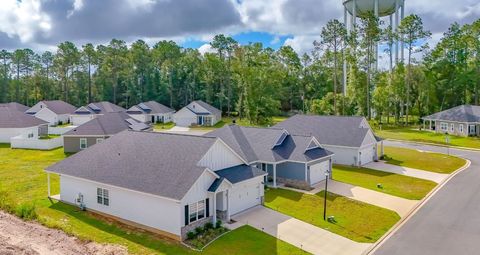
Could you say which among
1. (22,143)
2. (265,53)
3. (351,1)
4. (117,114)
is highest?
(351,1)

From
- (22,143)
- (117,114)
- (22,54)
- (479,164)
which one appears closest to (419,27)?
(479,164)

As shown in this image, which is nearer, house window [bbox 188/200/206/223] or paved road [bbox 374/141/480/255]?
paved road [bbox 374/141/480/255]

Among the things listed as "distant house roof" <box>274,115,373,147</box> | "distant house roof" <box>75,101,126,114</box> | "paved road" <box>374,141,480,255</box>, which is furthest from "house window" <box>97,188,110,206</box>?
"distant house roof" <box>75,101,126,114</box>

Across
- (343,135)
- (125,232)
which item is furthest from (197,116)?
(125,232)

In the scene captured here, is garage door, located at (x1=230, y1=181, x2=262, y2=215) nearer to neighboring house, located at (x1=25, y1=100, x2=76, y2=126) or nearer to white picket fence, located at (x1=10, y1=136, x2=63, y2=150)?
white picket fence, located at (x1=10, y1=136, x2=63, y2=150)

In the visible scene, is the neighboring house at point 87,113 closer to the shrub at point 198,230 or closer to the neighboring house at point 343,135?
the neighboring house at point 343,135

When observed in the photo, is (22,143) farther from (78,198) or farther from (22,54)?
(22,54)

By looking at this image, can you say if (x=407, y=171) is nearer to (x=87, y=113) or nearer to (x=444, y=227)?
(x=444, y=227)

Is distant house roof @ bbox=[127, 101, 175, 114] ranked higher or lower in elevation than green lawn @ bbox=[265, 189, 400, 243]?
higher
